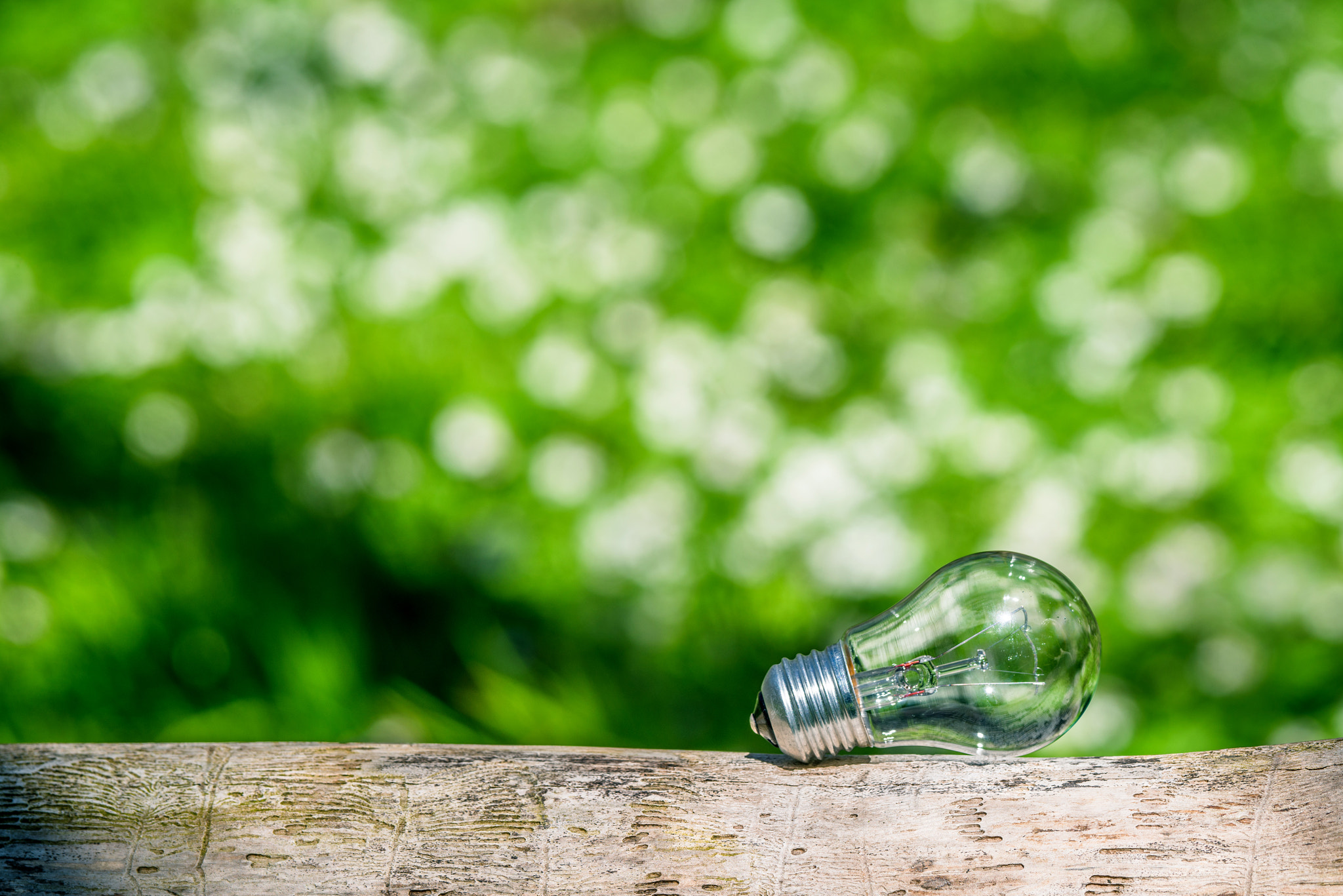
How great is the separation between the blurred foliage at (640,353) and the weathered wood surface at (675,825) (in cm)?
66

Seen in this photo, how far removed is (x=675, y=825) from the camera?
814 mm

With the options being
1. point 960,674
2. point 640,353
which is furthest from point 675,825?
point 640,353

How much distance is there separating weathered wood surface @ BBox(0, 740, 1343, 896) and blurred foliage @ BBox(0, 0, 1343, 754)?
0.66m

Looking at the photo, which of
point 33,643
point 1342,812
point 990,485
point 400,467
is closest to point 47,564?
point 33,643

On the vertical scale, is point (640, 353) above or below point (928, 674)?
above

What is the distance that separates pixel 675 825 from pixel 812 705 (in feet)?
0.43

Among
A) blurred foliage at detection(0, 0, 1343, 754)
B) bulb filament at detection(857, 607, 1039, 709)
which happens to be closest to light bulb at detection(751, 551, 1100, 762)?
bulb filament at detection(857, 607, 1039, 709)

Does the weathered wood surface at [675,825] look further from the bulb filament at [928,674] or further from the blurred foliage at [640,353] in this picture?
the blurred foliage at [640,353]

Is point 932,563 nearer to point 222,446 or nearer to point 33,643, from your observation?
point 222,446

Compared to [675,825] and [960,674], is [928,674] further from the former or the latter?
[675,825]

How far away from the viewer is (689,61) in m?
2.25

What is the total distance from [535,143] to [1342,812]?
1.74 meters

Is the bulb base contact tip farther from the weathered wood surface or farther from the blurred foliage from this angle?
the blurred foliage

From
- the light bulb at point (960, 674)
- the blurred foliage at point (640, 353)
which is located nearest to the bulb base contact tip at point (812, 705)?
the light bulb at point (960, 674)
